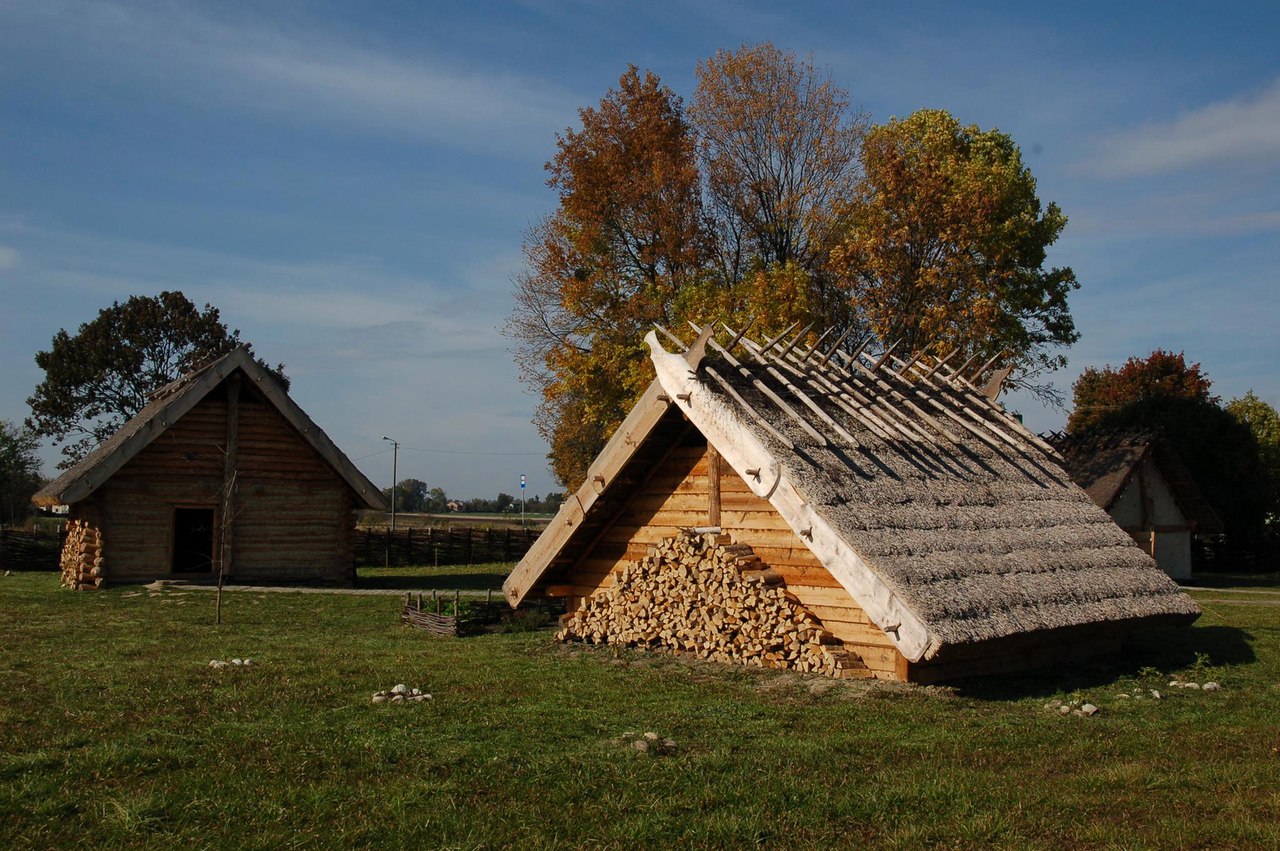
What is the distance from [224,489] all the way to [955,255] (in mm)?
16962

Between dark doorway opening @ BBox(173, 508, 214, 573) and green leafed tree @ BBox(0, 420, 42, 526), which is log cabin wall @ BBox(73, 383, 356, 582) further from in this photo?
green leafed tree @ BBox(0, 420, 42, 526)

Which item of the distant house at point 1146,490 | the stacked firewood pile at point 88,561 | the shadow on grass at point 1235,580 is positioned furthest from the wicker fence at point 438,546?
the shadow on grass at point 1235,580

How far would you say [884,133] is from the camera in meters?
29.2

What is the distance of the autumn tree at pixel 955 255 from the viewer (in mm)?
25297

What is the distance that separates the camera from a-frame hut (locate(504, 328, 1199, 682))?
10.8 m

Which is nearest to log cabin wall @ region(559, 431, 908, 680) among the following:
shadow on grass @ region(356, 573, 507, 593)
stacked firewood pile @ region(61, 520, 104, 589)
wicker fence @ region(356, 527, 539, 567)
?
shadow on grass @ region(356, 573, 507, 593)

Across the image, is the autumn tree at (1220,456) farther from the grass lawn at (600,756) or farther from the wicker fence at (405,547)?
the grass lawn at (600,756)

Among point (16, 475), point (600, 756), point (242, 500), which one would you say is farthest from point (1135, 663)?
point (16, 475)

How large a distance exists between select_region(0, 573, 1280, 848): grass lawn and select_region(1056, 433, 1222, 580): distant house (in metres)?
20.9

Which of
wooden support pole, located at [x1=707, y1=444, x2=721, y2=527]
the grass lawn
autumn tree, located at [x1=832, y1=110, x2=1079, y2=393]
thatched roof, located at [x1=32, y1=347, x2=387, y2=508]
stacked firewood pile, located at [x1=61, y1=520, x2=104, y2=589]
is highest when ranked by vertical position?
→ autumn tree, located at [x1=832, y1=110, x2=1079, y2=393]

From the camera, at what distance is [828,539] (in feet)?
35.0

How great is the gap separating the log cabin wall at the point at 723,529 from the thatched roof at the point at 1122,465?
2076cm

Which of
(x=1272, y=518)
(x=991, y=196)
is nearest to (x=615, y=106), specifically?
(x=991, y=196)

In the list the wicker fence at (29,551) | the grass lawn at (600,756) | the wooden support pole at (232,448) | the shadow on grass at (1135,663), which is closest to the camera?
the grass lawn at (600,756)
